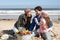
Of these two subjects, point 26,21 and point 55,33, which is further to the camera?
point 55,33

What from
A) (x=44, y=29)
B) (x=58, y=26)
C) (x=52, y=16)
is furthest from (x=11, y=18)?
(x=44, y=29)

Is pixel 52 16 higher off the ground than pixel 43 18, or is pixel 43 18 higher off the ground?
pixel 43 18

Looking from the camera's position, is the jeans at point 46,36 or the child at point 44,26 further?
the child at point 44,26

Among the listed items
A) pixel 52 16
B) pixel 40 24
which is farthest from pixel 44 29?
pixel 52 16

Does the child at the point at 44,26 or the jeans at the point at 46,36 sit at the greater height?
the child at the point at 44,26

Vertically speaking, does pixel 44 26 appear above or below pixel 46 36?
above

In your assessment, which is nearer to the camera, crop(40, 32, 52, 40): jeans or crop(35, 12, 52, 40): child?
crop(40, 32, 52, 40): jeans

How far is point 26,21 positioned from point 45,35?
0.97 m

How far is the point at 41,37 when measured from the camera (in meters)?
8.66

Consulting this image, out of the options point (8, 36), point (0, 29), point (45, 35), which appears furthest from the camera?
point (0, 29)

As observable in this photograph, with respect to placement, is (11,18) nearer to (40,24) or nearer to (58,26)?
(58,26)

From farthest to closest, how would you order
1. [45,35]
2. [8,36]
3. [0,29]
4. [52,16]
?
[52,16] → [0,29] → [8,36] → [45,35]

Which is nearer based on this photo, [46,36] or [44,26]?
[46,36]

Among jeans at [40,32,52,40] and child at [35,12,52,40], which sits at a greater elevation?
child at [35,12,52,40]
